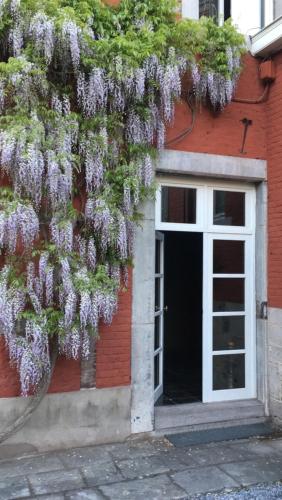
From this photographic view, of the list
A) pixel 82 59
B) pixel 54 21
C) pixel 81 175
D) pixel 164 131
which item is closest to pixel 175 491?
pixel 81 175

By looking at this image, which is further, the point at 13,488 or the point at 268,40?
the point at 268,40

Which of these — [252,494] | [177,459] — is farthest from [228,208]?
[252,494]

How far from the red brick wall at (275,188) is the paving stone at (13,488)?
3037 millimetres

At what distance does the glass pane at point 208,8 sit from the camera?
17.7ft

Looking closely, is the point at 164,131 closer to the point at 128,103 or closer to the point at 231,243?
the point at 128,103

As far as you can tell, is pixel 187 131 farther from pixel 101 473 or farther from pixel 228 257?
pixel 101 473

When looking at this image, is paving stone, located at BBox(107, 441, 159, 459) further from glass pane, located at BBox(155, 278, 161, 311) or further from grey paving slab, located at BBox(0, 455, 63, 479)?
glass pane, located at BBox(155, 278, 161, 311)

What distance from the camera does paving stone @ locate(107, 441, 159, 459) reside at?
167 inches

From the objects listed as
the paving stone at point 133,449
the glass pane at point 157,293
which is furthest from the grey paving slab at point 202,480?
the glass pane at point 157,293

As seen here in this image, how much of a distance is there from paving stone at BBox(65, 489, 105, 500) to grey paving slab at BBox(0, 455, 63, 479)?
1.54 ft

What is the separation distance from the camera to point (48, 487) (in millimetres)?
3598

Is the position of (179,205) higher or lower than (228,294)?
higher

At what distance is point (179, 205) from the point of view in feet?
17.1

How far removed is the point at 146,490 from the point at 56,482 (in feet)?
2.29
